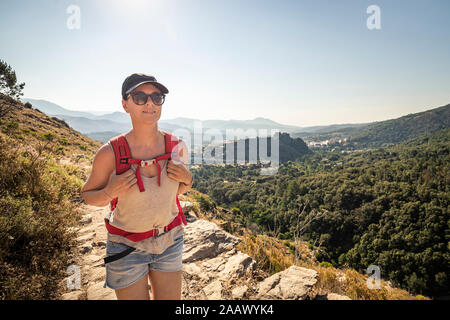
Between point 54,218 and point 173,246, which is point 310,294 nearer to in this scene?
point 173,246

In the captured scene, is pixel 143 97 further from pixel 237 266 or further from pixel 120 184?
pixel 237 266

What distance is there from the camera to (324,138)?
18900 cm

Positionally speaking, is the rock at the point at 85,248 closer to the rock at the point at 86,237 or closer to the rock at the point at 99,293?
the rock at the point at 86,237

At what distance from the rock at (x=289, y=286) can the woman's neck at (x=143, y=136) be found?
91.3 inches

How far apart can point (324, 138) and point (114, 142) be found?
211035 mm

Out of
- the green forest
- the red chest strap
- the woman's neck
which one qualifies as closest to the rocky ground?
the red chest strap

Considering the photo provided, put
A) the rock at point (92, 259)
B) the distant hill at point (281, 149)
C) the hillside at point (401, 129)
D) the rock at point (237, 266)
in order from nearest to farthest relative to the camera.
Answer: the rock at point (237, 266), the rock at point (92, 259), the distant hill at point (281, 149), the hillside at point (401, 129)

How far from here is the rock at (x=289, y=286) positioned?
2434 millimetres

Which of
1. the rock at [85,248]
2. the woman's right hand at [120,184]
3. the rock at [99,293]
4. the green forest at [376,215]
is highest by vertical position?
the woman's right hand at [120,184]

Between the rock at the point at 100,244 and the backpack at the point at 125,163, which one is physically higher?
the backpack at the point at 125,163

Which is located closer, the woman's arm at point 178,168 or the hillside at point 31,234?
the woman's arm at point 178,168

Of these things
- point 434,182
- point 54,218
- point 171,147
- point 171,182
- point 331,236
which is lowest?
point 331,236

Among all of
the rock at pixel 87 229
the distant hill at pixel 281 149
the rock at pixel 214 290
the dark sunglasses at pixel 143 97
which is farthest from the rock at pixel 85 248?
the distant hill at pixel 281 149
